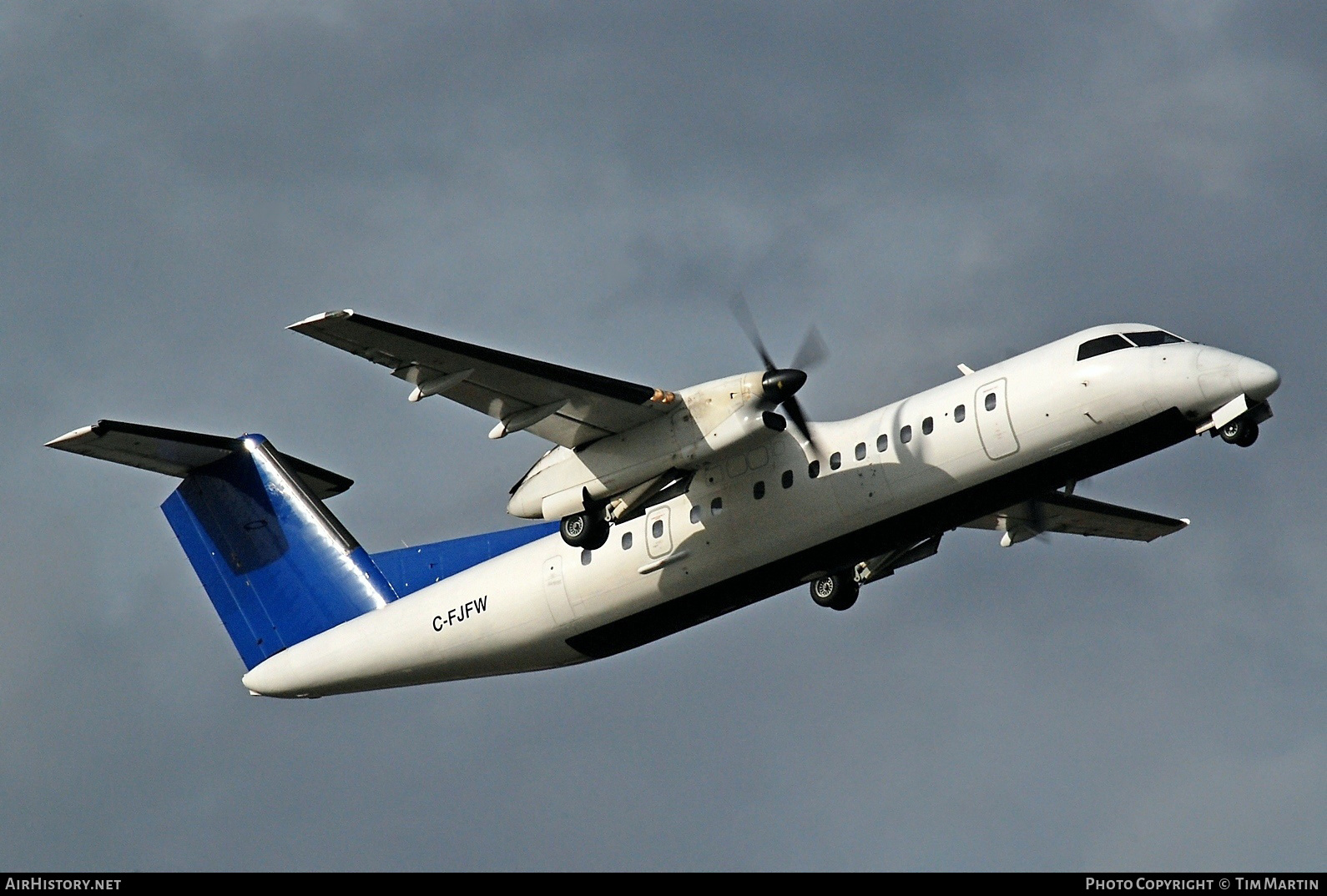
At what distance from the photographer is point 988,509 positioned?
61.9 ft

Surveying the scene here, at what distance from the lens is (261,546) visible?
902 inches

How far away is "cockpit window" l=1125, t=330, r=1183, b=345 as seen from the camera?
18000 millimetres

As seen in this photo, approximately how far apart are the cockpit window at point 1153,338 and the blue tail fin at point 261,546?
400 inches

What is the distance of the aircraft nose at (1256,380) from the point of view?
17.3 metres

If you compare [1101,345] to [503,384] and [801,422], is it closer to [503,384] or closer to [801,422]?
[801,422]

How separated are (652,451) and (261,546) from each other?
6.63 meters

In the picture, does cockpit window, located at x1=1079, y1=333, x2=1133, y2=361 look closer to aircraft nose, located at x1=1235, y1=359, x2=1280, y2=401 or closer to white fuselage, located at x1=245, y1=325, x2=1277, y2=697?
white fuselage, located at x1=245, y1=325, x2=1277, y2=697

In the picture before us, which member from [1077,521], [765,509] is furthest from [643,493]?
[1077,521]

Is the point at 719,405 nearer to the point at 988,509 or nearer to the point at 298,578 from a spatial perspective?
the point at 988,509

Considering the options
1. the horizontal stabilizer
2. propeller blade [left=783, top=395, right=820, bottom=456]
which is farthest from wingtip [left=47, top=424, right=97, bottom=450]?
propeller blade [left=783, top=395, right=820, bottom=456]

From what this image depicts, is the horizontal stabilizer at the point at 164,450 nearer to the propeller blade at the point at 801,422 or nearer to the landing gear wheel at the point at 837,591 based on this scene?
the landing gear wheel at the point at 837,591
